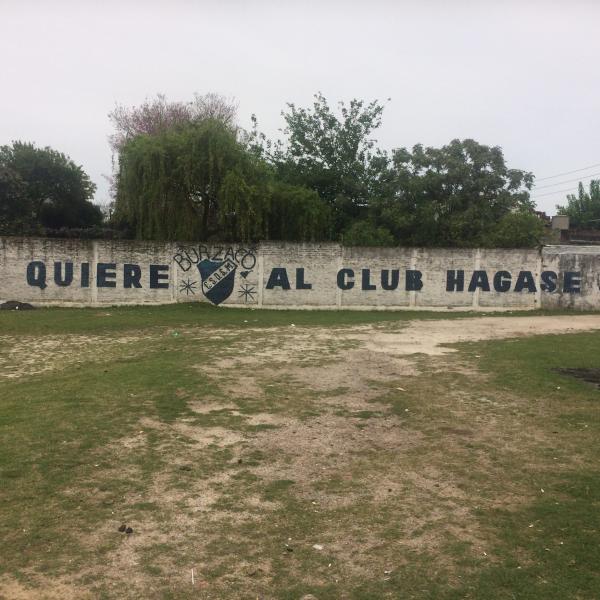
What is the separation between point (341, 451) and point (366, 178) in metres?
23.8

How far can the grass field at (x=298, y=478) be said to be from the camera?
10.5ft

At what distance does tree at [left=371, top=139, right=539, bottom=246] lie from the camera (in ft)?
80.3

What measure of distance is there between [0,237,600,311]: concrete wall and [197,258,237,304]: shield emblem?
30mm

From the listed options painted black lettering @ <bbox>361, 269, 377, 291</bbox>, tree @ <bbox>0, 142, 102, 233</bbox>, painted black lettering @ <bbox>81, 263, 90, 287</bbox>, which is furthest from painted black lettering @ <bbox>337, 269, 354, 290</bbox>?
tree @ <bbox>0, 142, 102, 233</bbox>

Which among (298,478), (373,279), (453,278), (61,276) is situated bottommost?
(298,478)

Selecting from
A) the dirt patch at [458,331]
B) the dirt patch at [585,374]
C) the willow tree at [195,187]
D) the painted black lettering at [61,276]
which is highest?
the willow tree at [195,187]

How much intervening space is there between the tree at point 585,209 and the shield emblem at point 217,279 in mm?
34299

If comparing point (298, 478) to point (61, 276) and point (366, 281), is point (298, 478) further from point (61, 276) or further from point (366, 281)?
point (61, 276)

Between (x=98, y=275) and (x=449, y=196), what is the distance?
15.1 metres

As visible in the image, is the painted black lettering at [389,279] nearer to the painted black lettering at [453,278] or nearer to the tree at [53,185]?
the painted black lettering at [453,278]

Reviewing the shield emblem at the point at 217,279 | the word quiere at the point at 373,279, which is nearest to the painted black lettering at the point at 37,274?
the word quiere at the point at 373,279

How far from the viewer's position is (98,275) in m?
17.4

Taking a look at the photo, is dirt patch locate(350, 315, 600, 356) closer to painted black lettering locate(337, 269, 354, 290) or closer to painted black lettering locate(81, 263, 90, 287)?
painted black lettering locate(337, 269, 354, 290)

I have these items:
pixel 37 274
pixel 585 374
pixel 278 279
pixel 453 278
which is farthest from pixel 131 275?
pixel 585 374
